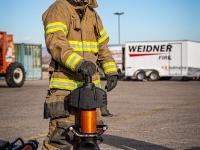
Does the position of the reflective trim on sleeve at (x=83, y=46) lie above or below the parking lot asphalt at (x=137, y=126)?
above

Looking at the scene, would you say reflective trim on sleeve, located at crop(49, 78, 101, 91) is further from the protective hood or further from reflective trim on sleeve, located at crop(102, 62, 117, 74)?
the protective hood

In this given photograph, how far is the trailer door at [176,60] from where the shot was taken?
32.3m

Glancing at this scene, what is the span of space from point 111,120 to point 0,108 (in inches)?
164

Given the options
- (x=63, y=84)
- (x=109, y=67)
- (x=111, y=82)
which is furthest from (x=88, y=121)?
(x=109, y=67)

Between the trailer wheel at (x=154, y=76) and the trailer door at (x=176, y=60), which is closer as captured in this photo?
the trailer door at (x=176, y=60)

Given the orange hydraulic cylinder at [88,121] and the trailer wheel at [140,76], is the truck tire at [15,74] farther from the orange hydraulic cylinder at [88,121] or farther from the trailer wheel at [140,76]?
the orange hydraulic cylinder at [88,121]

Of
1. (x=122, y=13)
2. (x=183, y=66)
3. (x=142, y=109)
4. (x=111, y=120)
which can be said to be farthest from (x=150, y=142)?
(x=122, y=13)

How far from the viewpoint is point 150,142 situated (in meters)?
7.43

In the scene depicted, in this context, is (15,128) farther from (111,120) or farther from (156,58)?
(156,58)

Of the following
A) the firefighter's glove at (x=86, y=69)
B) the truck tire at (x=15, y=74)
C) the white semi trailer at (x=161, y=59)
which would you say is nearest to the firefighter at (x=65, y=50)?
the firefighter's glove at (x=86, y=69)

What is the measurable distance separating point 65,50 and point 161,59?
29521 millimetres

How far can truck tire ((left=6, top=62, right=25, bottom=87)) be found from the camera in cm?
2020

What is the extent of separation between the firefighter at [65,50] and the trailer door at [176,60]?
2838cm

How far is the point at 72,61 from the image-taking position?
3740 mm
